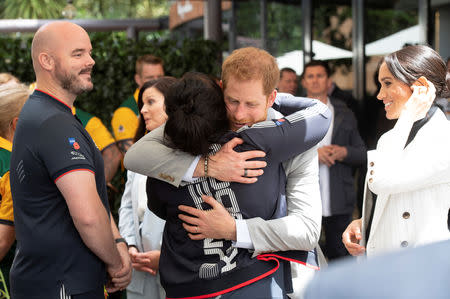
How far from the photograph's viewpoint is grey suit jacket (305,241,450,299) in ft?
2.00

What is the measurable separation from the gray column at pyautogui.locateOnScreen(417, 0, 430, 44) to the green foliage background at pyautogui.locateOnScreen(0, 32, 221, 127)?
8.70ft

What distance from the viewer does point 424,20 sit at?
221 inches

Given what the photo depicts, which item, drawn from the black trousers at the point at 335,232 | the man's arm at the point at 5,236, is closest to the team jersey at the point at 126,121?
the black trousers at the point at 335,232

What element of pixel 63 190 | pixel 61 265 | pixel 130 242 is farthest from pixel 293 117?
pixel 130 242

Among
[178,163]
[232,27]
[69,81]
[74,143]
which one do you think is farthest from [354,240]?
[232,27]

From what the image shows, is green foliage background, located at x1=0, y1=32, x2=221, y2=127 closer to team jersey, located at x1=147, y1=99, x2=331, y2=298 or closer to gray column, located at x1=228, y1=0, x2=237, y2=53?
gray column, located at x1=228, y1=0, x2=237, y2=53

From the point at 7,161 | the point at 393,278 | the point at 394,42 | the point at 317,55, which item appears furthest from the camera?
the point at 317,55

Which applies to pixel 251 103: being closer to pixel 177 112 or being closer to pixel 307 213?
pixel 177 112

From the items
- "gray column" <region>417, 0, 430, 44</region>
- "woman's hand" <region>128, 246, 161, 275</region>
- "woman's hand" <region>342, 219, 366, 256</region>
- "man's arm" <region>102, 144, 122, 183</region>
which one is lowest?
"woman's hand" <region>128, 246, 161, 275</region>

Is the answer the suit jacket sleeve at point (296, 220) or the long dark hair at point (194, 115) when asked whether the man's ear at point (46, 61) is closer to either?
the long dark hair at point (194, 115)

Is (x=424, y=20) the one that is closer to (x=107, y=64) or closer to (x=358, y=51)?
(x=358, y=51)

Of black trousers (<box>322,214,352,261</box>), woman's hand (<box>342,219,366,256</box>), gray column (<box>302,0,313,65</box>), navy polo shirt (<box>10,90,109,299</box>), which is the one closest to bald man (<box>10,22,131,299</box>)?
navy polo shirt (<box>10,90,109,299</box>)

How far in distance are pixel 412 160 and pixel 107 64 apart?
4.76 metres

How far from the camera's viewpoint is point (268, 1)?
841 cm
